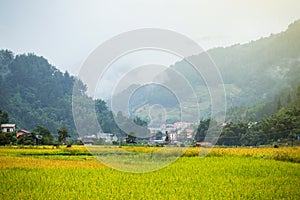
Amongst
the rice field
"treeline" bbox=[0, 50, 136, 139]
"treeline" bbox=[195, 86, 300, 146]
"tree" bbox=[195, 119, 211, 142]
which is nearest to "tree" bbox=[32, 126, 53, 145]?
"treeline" bbox=[0, 50, 136, 139]

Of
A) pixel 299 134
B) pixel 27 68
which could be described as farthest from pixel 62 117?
pixel 299 134

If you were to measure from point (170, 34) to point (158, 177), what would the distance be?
347 centimetres

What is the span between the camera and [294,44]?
6538 centimetres

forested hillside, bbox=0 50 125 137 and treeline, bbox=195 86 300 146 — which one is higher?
forested hillside, bbox=0 50 125 137

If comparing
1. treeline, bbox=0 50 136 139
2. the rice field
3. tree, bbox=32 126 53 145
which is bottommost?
the rice field

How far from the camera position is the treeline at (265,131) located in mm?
20016

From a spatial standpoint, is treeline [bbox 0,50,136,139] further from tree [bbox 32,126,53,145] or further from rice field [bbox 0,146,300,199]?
rice field [bbox 0,146,300,199]

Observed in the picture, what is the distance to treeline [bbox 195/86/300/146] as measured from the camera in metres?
20.0

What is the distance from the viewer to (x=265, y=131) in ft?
68.3

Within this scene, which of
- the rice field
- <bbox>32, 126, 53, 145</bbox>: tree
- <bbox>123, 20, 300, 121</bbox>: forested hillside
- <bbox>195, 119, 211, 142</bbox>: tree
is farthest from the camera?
<bbox>123, 20, 300, 121</bbox>: forested hillside

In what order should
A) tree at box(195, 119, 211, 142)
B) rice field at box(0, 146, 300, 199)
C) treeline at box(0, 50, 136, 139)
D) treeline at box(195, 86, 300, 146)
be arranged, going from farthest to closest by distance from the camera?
treeline at box(0, 50, 136, 139) < tree at box(195, 119, 211, 142) < treeline at box(195, 86, 300, 146) < rice field at box(0, 146, 300, 199)

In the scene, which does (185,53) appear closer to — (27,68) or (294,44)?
(27,68)

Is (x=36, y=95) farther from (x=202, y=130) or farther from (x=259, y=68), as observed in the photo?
(x=259, y=68)

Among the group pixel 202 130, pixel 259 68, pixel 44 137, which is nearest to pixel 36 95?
pixel 44 137
